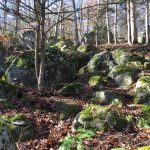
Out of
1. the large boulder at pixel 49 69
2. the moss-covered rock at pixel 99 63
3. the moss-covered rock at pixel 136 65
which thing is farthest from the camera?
the moss-covered rock at pixel 99 63

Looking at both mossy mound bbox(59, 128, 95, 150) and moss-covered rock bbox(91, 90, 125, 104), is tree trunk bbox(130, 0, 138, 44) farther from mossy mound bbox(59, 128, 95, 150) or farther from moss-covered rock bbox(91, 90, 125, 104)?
mossy mound bbox(59, 128, 95, 150)

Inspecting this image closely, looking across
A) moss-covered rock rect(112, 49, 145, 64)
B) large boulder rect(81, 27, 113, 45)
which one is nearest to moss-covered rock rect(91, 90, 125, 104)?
moss-covered rock rect(112, 49, 145, 64)

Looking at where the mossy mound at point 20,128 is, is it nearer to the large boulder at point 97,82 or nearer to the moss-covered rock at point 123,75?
the large boulder at point 97,82

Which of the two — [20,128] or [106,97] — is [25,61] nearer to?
[106,97]

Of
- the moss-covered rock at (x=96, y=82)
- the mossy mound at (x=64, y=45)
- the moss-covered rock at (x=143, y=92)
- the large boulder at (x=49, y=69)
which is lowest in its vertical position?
the moss-covered rock at (x=143, y=92)

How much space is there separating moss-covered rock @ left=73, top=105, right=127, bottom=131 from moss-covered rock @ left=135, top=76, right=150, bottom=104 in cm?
295

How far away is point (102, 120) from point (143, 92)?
386cm

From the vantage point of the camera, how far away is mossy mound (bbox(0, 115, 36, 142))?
27.1 ft

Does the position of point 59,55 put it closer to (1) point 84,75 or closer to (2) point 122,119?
(1) point 84,75

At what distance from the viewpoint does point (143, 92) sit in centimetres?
1138

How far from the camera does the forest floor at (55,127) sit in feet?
22.8

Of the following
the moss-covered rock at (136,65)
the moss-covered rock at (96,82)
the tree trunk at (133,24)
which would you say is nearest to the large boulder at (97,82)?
the moss-covered rock at (96,82)

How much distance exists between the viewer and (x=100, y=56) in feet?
57.9

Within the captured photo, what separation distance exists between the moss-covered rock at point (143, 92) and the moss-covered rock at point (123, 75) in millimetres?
1585
